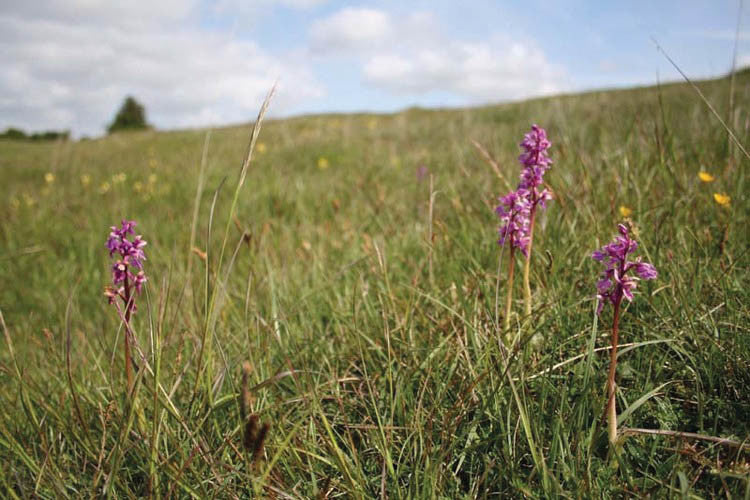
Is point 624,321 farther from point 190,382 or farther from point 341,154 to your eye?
point 341,154

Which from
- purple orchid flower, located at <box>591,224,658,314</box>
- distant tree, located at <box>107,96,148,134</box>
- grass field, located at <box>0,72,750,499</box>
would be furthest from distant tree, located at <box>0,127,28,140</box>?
purple orchid flower, located at <box>591,224,658,314</box>

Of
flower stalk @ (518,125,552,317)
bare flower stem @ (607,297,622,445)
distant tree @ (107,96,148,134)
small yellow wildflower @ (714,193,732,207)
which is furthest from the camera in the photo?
distant tree @ (107,96,148,134)

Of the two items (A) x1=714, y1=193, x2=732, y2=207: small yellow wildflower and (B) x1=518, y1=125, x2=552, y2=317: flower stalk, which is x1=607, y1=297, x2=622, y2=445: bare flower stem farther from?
(A) x1=714, y1=193, x2=732, y2=207: small yellow wildflower

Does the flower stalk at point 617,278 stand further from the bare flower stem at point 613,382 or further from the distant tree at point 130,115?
the distant tree at point 130,115

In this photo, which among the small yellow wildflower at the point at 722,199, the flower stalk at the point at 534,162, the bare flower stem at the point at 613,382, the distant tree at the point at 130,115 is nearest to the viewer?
the bare flower stem at the point at 613,382

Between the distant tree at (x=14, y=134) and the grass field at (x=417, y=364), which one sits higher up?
the distant tree at (x=14, y=134)

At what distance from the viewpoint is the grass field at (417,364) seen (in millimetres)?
1301

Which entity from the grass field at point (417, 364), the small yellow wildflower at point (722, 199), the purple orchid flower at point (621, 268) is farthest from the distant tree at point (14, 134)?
the purple orchid flower at point (621, 268)

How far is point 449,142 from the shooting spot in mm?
6965

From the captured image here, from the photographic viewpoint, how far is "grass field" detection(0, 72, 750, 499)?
4.27 feet

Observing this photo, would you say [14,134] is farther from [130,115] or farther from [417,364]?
[417,364]

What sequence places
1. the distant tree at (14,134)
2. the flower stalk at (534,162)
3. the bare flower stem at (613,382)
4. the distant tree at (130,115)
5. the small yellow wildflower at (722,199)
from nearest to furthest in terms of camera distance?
the bare flower stem at (613,382), the flower stalk at (534,162), the small yellow wildflower at (722,199), the distant tree at (14,134), the distant tree at (130,115)

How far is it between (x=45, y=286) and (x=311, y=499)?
3.78 metres

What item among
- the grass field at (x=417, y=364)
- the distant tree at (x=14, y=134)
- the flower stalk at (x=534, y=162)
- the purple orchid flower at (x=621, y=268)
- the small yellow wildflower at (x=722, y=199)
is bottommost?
the grass field at (x=417, y=364)
